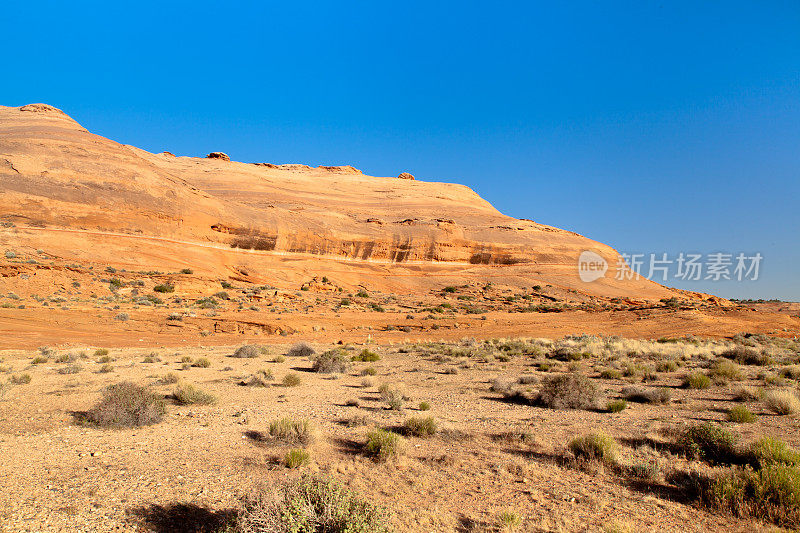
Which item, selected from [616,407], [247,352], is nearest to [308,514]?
[616,407]

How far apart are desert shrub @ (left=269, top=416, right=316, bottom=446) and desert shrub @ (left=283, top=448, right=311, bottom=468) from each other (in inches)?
25.9

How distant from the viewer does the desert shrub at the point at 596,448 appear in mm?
5363

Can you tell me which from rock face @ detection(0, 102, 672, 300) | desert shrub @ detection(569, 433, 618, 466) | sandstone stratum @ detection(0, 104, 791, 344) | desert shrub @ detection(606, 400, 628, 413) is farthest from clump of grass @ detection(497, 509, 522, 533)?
rock face @ detection(0, 102, 672, 300)

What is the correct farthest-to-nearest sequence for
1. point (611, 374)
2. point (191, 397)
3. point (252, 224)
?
point (252, 224), point (611, 374), point (191, 397)

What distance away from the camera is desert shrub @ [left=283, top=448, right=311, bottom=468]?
17.1 feet

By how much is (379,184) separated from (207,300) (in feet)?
208

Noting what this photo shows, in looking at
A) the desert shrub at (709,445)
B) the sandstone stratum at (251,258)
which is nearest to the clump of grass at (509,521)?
the desert shrub at (709,445)

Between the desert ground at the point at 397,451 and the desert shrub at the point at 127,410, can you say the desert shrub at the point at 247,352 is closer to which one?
the desert ground at the point at 397,451

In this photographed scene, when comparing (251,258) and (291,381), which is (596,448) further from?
(251,258)

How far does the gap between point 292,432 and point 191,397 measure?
3.49m

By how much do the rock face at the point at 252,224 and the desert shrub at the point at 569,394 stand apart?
105 ft

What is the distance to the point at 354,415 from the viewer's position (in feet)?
25.4

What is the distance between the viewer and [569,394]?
873 centimetres

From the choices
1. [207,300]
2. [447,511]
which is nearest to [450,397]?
[447,511]
